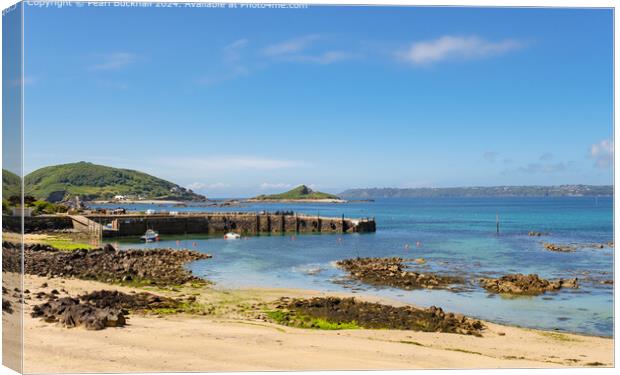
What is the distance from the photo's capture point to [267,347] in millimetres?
9891

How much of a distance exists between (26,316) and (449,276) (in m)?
17.2

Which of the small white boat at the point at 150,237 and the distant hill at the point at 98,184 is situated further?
→ the distant hill at the point at 98,184

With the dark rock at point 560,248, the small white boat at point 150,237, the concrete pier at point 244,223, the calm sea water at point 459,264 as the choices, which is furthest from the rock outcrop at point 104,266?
the dark rock at point 560,248

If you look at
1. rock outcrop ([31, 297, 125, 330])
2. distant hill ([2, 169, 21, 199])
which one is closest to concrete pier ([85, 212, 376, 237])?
rock outcrop ([31, 297, 125, 330])

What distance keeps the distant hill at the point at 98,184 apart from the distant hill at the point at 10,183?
90.1m

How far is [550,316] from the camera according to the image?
53.4 ft

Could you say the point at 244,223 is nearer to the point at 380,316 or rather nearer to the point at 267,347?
the point at 380,316

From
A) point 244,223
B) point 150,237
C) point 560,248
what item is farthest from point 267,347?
point 244,223

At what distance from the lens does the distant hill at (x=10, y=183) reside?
8.11 m

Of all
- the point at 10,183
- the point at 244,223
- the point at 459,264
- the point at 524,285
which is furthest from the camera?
the point at 244,223

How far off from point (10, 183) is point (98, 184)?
12733 cm

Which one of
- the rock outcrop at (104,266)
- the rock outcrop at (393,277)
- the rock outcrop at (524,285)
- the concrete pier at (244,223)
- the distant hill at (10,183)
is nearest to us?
the distant hill at (10,183)

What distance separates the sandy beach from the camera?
343 inches

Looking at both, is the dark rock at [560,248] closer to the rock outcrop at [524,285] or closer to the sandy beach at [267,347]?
the rock outcrop at [524,285]
